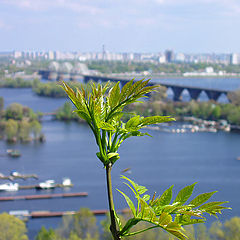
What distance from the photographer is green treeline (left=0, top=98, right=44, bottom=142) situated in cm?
923

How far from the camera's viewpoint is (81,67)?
18609 mm

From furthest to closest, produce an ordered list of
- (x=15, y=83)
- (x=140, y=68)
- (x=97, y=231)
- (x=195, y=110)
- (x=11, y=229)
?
(x=140, y=68) → (x=15, y=83) → (x=195, y=110) → (x=11, y=229) → (x=97, y=231)

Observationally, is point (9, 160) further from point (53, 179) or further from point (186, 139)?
point (186, 139)

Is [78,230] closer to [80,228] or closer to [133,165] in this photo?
[80,228]

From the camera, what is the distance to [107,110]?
42 centimetres

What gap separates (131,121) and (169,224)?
3.7 inches

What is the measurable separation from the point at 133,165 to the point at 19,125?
156 inches

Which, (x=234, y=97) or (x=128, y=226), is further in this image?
(x=234, y=97)

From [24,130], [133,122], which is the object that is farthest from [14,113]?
[133,122]

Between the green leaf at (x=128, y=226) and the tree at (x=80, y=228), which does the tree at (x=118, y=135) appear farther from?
the tree at (x=80, y=228)

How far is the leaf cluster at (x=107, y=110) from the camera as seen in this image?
41 centimetres

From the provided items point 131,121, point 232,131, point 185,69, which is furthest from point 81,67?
point 131,121

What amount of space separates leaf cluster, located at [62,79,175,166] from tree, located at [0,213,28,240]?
325cm

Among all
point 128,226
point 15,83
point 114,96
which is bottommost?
point 15,83
